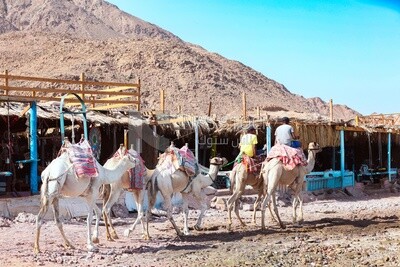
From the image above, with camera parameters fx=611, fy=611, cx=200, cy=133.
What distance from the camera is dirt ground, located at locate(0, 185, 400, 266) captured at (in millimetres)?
9672

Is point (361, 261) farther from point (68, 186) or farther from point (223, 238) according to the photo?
point (68, 186)

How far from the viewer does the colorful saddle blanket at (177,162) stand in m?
12.7

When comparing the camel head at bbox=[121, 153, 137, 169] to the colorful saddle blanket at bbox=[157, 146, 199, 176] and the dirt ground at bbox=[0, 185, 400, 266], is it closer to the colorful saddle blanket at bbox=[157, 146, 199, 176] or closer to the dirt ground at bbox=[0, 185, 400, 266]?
the colorful saddle blanket at bbox=[157, 146, 199, 176]

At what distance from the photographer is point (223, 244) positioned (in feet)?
37.0

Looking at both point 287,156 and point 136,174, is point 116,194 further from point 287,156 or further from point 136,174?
point 287,156

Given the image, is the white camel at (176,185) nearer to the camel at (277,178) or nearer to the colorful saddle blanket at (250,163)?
the colorful saddle blanket at (250,163)

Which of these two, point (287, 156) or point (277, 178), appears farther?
point (287, 156)

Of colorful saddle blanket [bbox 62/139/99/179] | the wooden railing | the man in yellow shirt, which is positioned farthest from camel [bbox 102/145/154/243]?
the wooden railing

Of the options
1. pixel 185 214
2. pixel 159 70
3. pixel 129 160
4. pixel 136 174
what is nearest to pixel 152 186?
pixel 136 174

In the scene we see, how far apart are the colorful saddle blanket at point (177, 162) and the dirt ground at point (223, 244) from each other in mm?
1354

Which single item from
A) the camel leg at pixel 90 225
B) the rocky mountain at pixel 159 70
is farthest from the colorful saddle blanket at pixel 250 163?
the rocky mountain at pixel 159 70

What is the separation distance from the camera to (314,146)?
1479 centimetres

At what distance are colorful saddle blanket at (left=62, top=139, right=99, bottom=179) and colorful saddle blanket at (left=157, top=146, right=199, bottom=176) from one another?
6.98ft

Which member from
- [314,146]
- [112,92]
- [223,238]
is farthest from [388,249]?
[112,92]
